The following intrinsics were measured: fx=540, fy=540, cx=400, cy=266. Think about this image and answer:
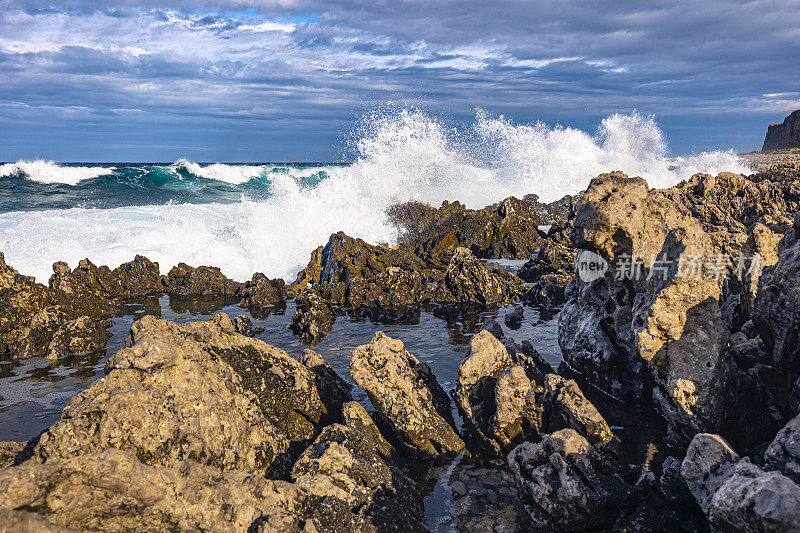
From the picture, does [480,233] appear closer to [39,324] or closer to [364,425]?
[39,324]

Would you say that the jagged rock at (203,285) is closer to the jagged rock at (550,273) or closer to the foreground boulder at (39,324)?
the foreground boulder at (39,324)

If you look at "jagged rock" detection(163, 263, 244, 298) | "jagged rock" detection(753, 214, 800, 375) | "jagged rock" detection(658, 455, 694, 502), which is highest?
"jagged rock" detection(753, 214, 800, 375)

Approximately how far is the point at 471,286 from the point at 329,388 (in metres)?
6.30

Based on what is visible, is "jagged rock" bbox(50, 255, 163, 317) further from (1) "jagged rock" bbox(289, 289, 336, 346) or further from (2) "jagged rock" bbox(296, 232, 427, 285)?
(1) "jagged rock" bbox(289, 289, 336, 346)

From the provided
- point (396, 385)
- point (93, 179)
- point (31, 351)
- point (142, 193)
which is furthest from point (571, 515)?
point (93, 179)

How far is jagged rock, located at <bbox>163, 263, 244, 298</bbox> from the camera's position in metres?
13.3

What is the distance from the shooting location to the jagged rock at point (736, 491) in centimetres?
272

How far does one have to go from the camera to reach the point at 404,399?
5551 millimetres

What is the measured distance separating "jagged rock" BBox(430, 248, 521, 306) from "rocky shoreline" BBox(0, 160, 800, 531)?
12.7 feet

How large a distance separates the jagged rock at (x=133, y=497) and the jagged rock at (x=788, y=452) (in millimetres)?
3136

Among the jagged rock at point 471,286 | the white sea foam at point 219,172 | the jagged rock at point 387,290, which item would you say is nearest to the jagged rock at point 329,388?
the jagged rock at point 387,290

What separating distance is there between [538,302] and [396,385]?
256 inches

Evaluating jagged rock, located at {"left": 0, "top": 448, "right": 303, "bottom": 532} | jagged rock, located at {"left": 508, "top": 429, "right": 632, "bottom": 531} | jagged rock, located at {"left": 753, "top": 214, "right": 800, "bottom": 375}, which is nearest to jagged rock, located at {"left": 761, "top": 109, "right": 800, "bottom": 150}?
jagged rock, located at {"left": 753, "top": 214, "right": 800, "bottom": 375}

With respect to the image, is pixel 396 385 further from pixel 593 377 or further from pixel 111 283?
pixel 111 283
